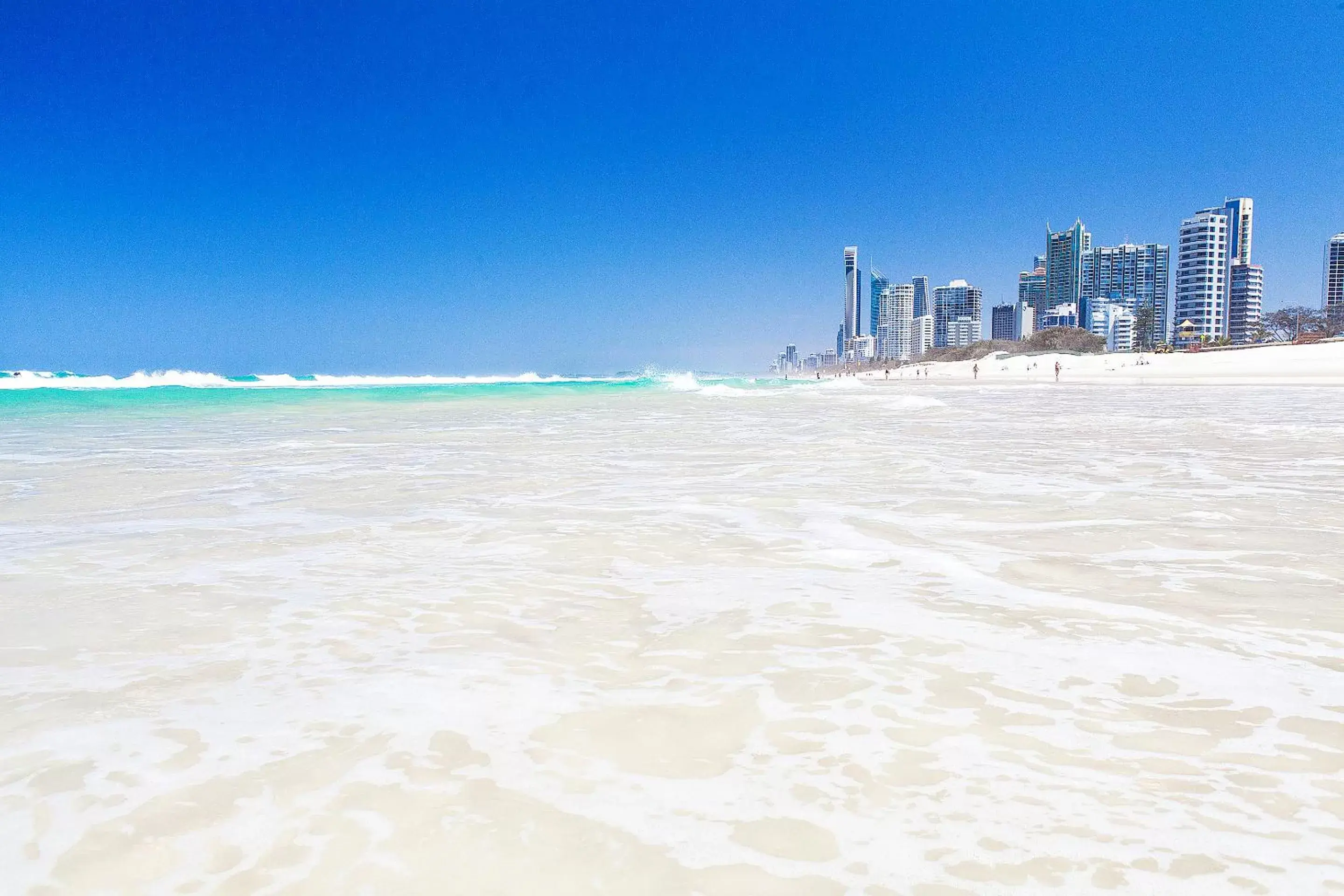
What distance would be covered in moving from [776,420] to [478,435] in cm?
781

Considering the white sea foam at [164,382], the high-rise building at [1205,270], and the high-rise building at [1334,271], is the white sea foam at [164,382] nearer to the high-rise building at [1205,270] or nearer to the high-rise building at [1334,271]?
the high-rise building at [1205,270]

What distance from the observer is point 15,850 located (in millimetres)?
2033

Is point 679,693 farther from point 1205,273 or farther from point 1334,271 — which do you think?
point 1334,271

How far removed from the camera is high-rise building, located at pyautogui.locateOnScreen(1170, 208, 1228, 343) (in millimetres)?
154625

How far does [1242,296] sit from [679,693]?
8434 inches

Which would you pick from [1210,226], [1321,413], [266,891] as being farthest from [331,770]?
[1210,226]

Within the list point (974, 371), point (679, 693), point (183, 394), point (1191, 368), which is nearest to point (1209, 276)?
point (974, 371)

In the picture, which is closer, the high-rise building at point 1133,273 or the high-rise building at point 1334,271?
the high-rise building at point 1334,271

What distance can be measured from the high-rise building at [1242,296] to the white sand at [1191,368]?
A: 109m

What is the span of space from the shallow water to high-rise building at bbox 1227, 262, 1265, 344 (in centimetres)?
20255

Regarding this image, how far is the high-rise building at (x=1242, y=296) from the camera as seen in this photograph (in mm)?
164750

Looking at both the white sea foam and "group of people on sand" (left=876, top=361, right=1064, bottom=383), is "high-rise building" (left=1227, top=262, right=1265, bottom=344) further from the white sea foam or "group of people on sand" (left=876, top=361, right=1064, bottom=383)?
the white sea foam

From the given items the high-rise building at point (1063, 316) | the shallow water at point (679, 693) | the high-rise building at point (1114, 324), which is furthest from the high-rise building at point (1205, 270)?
the shallow water at point (679, 693)

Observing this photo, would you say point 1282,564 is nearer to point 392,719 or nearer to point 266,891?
point 392,719
